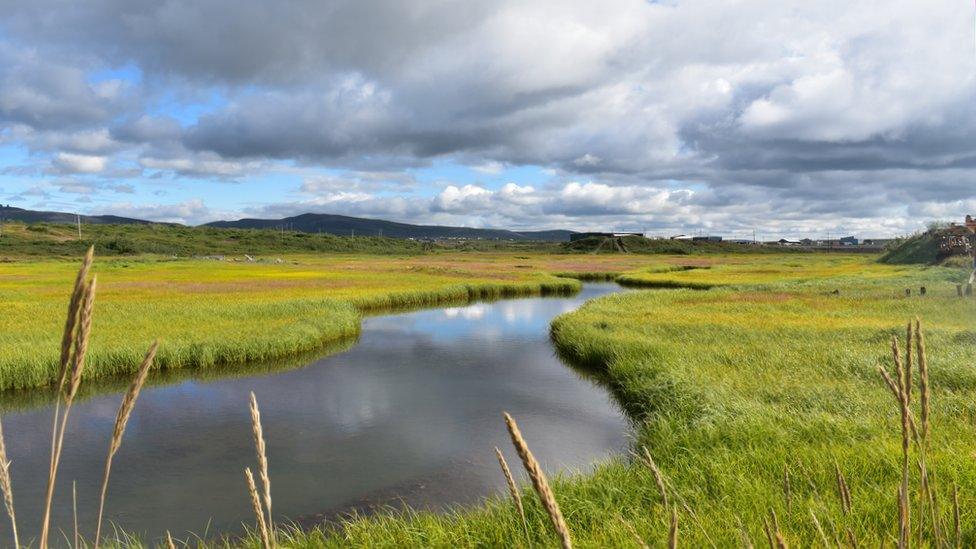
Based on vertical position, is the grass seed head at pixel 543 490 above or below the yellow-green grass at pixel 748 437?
above

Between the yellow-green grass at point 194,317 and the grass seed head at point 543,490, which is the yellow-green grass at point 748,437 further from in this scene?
the yellow-green grass at point 194,317

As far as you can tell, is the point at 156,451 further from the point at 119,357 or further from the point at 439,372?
the point at 439,372

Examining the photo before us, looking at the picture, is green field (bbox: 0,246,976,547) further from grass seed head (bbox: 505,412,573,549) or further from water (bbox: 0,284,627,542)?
water (bbox: 0,284,627,542)

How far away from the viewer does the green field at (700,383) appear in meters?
6.33


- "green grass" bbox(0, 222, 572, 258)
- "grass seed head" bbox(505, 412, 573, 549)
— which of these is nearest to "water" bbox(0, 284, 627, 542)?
"grass seed head" bbox(505, 412, 573, 549)

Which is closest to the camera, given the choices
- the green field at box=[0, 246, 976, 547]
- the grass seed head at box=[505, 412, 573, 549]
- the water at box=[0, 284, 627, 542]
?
the grass seed head at box=[505, 412, 573, 549]

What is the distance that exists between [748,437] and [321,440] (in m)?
8.99

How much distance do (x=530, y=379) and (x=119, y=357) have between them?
13.3 m

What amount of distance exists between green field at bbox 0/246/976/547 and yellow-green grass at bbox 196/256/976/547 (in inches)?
1.6

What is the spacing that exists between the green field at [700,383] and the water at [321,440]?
1245mm

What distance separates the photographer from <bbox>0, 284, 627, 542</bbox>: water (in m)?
10.1

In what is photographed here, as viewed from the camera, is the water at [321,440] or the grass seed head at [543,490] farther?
the water at [321,440]

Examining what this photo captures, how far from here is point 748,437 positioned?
32.3ft

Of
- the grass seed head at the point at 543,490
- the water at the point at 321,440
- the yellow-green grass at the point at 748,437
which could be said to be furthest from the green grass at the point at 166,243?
the grass seed head at the point at 543,490
